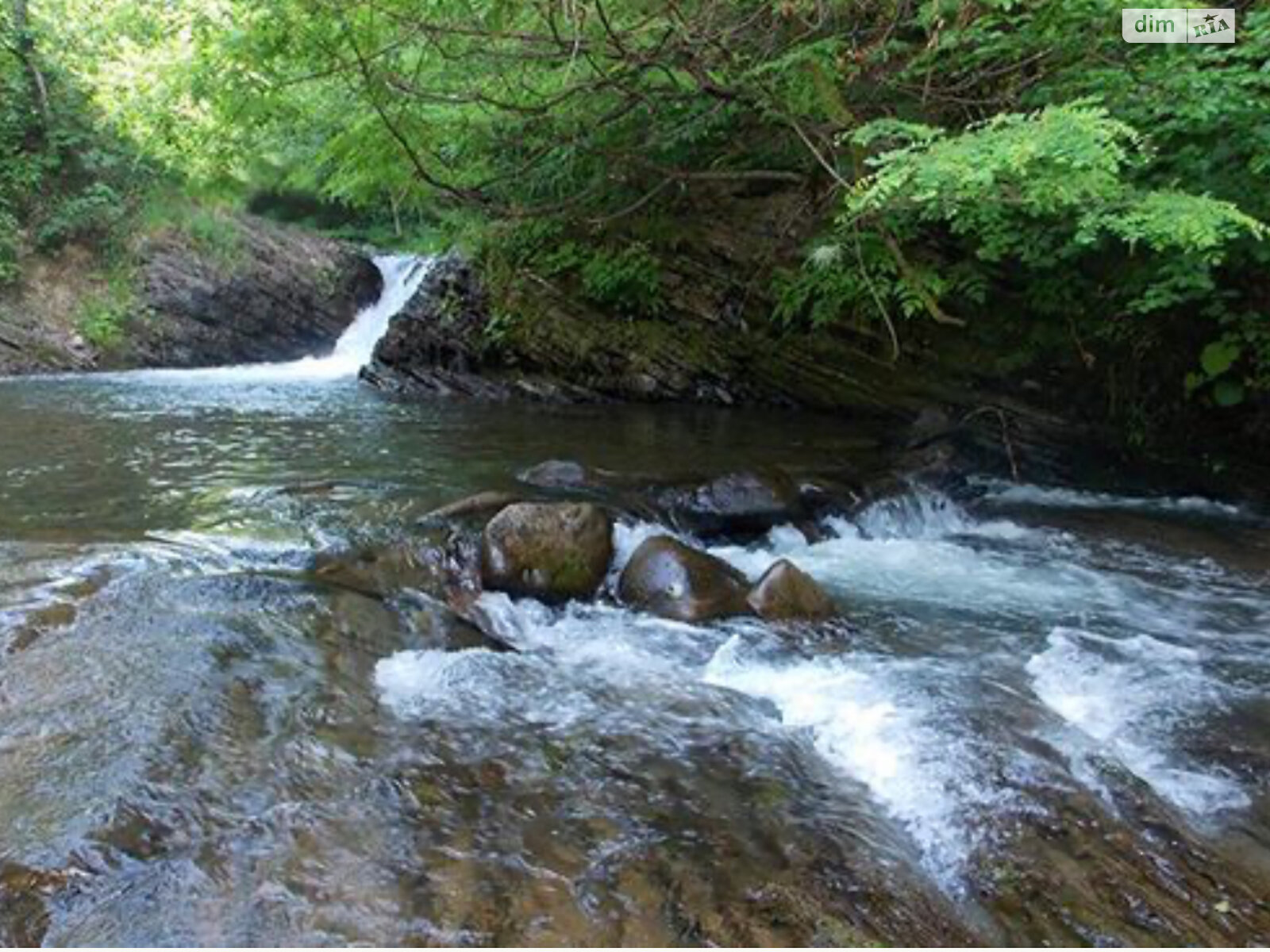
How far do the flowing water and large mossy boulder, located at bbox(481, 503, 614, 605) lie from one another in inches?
9.9

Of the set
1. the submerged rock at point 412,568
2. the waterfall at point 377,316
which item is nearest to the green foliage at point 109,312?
the waterfall at point 377,316

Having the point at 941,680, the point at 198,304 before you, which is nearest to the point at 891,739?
the point at 941,680

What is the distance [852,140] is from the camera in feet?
20.3

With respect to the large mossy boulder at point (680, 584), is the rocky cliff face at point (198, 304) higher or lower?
higher

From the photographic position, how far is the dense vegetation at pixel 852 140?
580 centimetres

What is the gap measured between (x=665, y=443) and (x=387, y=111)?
12.5 ft

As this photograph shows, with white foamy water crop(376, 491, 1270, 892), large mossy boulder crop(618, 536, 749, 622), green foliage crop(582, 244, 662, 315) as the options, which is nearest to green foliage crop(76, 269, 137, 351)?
green foliage crop(582, 244, 662, 315)

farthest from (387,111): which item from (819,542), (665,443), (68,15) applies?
(68,15)

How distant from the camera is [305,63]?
6469mm

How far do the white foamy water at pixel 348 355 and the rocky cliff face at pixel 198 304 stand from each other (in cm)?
31

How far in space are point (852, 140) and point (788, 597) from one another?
2962 mm

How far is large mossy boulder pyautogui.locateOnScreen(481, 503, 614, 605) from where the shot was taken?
5.81 metres

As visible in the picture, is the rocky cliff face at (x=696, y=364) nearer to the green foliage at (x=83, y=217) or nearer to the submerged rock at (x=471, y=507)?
the submerged rock at (x=471, y=507)

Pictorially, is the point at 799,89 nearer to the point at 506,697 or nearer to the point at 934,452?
the point at 934,452
